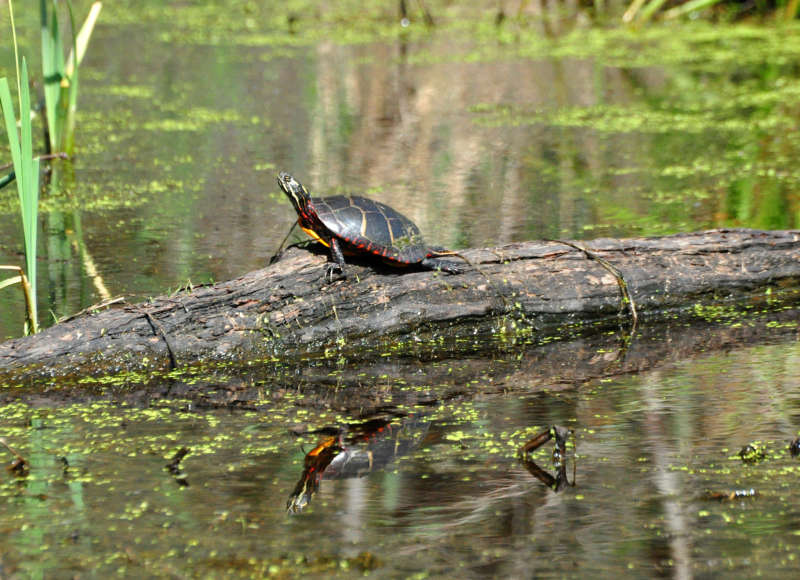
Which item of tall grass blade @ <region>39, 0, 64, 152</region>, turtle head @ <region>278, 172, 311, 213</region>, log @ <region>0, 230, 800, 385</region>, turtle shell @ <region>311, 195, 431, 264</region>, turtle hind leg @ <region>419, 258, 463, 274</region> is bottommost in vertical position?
log @ <region>0, 230, 800, 385</region>

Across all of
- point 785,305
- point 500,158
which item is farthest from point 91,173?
point 785,305

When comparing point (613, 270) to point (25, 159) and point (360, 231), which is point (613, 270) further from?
point (25, 159)

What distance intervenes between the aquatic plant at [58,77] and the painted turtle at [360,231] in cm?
229

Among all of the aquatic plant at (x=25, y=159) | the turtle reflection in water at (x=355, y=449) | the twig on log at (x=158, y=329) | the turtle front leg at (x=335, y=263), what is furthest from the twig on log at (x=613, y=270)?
the aquatic plant at (x=25, y=159)

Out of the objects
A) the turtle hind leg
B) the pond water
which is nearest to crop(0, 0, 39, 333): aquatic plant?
the pond water

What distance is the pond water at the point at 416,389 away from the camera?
2.58 meters

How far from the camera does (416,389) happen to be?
3.76 metres

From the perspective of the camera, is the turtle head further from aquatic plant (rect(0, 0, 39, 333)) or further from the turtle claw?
aquatic plant (rect(0, 0, 39, 333))

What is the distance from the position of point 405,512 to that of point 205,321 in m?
1.45

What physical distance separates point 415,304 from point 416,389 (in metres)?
0.50

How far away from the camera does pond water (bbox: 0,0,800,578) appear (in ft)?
8.48

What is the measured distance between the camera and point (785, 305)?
4582mm

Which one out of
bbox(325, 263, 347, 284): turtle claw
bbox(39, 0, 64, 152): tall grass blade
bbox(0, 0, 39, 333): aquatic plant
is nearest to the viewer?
bbox(0, 0, 39, 333): aquatic plant

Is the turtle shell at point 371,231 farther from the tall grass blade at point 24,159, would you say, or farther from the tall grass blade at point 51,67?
the tall grass blade at point 51,67
